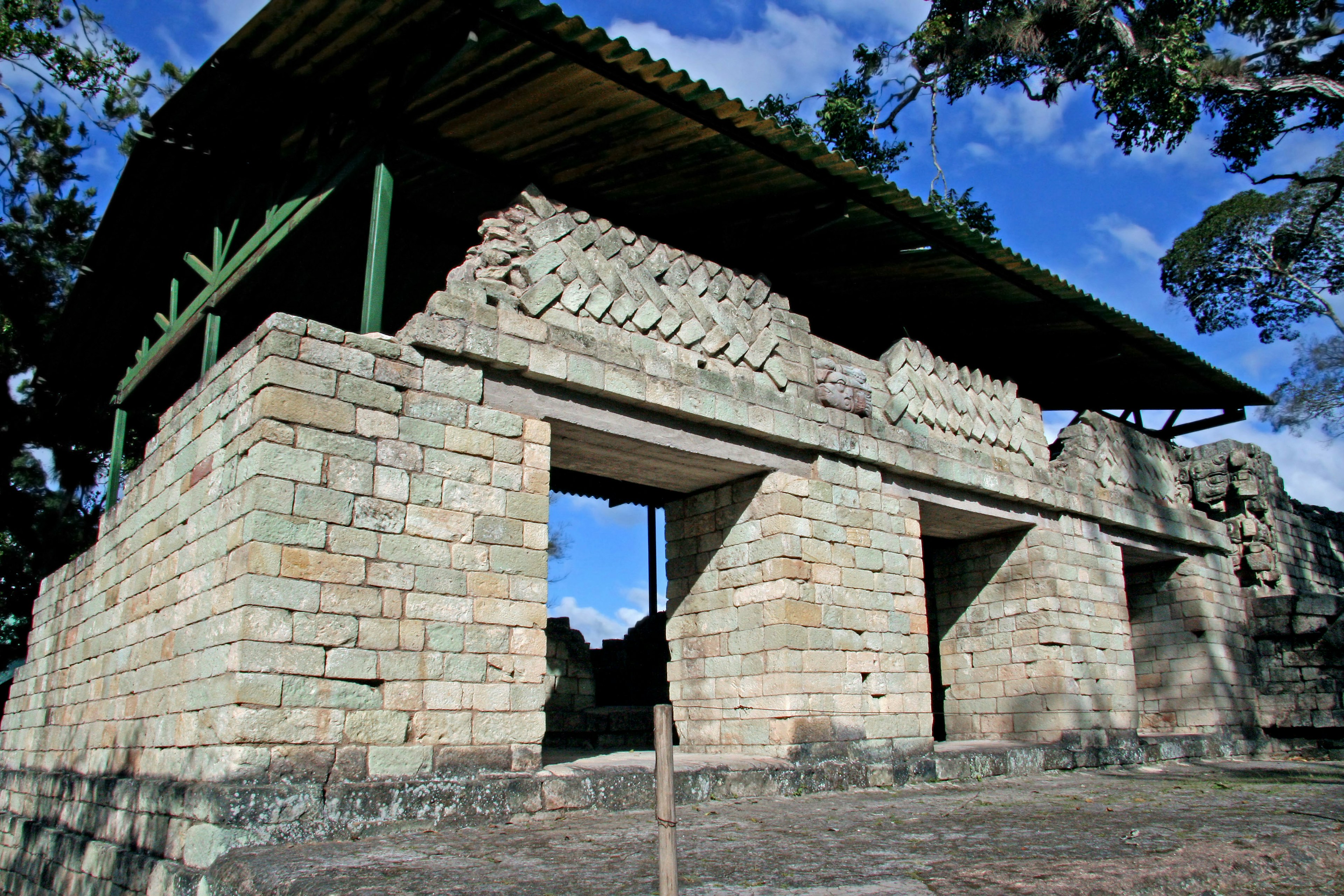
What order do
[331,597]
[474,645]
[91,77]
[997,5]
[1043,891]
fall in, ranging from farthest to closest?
1. [997,5]
2. [91,77]
3. [474,645]
4. [331,597]
5. [1043,891]

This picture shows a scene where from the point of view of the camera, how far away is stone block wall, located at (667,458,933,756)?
692 cm

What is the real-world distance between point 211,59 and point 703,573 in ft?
16.4

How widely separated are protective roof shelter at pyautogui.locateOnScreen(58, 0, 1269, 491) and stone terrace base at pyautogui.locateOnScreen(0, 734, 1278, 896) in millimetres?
2862

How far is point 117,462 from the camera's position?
30.9 ft

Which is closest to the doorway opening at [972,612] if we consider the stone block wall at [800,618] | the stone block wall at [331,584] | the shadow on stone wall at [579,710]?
the stone block wall at [800,618]

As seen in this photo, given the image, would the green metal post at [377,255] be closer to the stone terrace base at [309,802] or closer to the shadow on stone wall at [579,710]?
the stone terrace base at [309,802]

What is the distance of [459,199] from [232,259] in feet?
6.12

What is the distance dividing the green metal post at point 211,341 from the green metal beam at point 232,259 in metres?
0.05

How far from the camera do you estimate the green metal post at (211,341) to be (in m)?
7.41

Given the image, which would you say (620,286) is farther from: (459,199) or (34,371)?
(34,371)

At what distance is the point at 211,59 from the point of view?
607 cm

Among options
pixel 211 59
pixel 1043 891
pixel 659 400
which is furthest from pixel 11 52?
pixel 1043 891

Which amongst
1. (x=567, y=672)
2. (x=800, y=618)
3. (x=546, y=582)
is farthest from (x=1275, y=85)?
(x=546, y=582)

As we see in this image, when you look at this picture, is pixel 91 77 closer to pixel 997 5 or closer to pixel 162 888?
pixel 162 888
